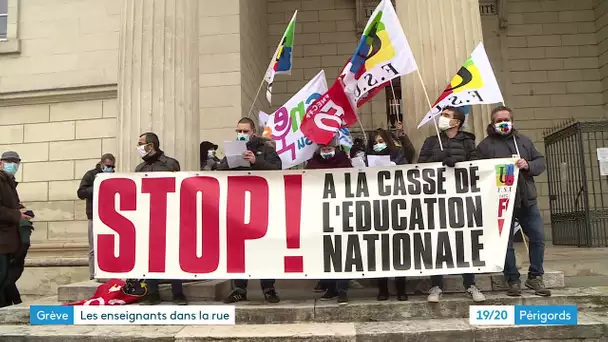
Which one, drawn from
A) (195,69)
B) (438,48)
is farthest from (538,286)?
(195,69)

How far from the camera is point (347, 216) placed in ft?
17.7

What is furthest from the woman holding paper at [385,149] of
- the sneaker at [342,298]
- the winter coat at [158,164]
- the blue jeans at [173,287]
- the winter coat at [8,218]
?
the winter coat at [8,218]

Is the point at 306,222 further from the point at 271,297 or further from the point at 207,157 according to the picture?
the point at 207,157

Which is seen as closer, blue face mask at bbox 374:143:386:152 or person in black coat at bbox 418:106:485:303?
person in black coat at bbox 418:106:485:303

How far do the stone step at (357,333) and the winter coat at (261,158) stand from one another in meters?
1.78

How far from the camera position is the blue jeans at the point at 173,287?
5.57m

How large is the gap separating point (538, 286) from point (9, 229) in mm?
6520

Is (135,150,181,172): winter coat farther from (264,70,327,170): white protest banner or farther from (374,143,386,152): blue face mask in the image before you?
(374,143,386,152): blue face mask

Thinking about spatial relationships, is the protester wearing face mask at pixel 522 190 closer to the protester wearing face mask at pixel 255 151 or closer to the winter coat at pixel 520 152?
the winter coat at pixel 520 152

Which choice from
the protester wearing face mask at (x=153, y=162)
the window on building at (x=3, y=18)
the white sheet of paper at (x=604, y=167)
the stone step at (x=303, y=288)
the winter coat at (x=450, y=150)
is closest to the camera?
the winter coat at (x=450, y=150)

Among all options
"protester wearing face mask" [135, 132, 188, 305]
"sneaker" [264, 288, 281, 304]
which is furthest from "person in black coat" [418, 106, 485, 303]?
"protester wearing face mask" [135, 132, 188, 305]

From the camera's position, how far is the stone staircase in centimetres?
461

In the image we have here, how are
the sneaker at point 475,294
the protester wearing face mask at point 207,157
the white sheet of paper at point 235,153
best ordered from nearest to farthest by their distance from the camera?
the sneaker at point 475,294 < the white sheet of paper at point 235,153 < the protester wearing face mask at point 207,157

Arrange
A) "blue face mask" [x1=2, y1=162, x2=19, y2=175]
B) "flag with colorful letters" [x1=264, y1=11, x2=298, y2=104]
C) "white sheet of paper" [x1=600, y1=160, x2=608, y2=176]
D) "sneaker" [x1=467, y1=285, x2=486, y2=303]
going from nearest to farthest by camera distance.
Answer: "sneaker" [x1=467, y1=285, x2=486, y2=303] → "blue face mask" [x1=2, y1=162, x2=19, y2=175] → "flag with colorful letters" [x1=264, y1=11, x2=298, y2=104] → "white sheet of paper" [x1=600, y1=160, x2=608, y2=176]
